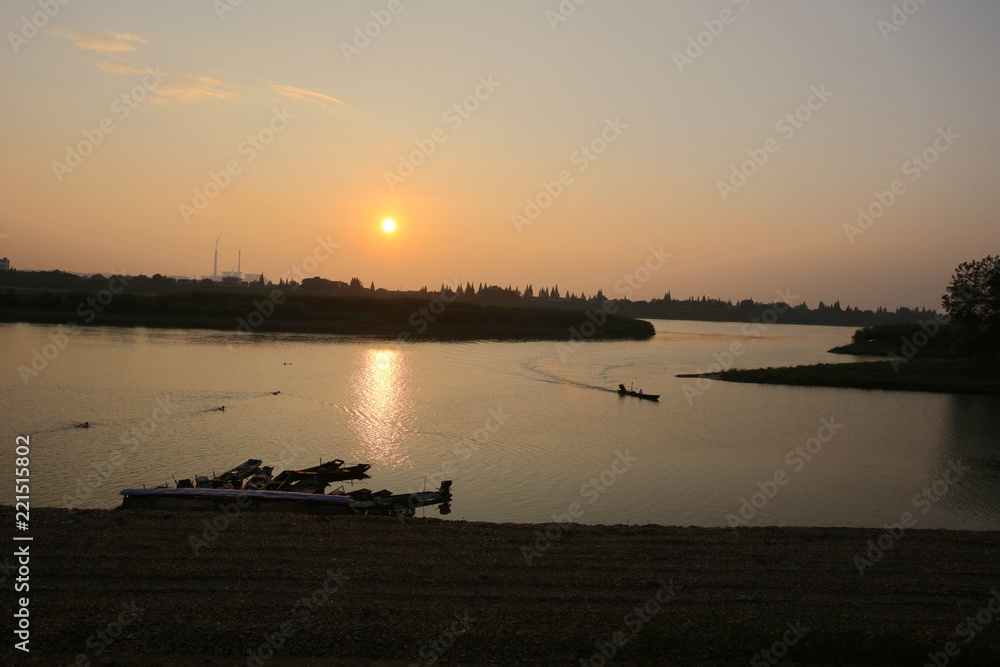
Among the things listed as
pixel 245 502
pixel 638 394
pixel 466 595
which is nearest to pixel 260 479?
pixel 245 502

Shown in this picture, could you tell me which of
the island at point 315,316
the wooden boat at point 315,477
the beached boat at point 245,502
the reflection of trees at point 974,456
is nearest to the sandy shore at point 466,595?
the beached boat at point 245,502

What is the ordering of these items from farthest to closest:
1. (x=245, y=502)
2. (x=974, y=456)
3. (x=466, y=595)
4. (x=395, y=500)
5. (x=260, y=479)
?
(x=974, y=456) < (x=260, y=479) < (x=395, y=500) < (x=245, y=502) < (x=466, y=595)

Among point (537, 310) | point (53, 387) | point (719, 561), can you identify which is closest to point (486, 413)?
point (53, 387)

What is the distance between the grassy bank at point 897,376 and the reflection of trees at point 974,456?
4759mm

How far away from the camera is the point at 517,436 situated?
31.1 m

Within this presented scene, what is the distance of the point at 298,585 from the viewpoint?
34.2 ft

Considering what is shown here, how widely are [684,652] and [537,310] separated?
131 meters

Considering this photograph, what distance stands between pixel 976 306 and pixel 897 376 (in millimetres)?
10186

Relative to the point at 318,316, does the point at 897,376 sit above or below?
below

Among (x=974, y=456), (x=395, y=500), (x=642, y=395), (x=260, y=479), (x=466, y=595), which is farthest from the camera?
(x=642, y=395)

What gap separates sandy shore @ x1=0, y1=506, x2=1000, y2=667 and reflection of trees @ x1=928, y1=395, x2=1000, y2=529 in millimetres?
7833

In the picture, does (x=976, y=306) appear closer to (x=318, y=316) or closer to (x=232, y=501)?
(x=232, y=501)

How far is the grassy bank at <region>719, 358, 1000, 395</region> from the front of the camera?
2181 inches

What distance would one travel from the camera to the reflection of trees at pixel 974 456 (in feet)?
70.3
